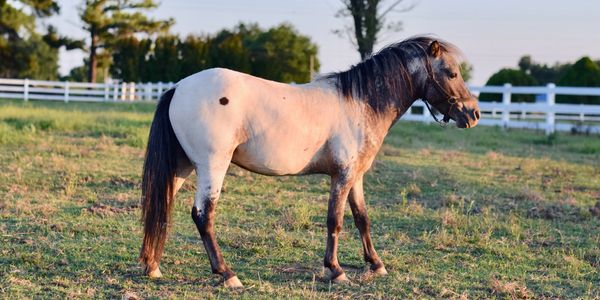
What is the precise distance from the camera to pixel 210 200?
455 centimetres

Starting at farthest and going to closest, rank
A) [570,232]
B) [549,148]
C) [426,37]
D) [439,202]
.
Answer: [549,148] → [439,202] → [570,232] → [426,37]

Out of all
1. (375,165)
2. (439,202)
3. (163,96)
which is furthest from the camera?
(375,165)

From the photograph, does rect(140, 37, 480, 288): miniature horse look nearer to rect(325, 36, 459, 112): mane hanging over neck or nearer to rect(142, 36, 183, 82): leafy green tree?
rect(325, 36, 459, 112): mane hanging over neck

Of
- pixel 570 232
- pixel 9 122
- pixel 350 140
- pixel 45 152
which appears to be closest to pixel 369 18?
pixel 9 122

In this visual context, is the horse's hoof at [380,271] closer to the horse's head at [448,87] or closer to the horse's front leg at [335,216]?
the horse's front leg at [335,216]

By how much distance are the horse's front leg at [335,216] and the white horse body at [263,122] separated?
148 millimetres

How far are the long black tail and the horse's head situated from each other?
1850 millimetres

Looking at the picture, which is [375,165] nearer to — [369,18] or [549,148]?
[549,148]

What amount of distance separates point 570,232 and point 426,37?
267 centimetres

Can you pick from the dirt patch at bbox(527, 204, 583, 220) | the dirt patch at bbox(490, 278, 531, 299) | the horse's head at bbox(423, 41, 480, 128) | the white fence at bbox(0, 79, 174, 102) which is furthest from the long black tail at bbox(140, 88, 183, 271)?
the white fence at bbox(0, 79, 174, 102)

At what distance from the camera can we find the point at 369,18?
2364 centimetres

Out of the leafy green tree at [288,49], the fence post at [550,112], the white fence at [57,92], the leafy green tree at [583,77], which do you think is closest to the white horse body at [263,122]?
the fence post at [550,112]

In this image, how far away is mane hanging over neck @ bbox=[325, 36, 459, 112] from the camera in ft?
16.3

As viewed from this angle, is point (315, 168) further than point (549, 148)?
No
